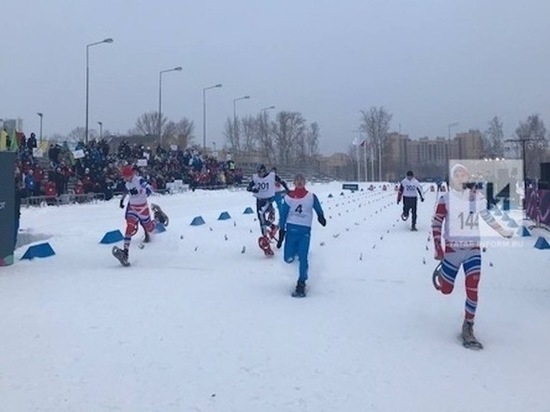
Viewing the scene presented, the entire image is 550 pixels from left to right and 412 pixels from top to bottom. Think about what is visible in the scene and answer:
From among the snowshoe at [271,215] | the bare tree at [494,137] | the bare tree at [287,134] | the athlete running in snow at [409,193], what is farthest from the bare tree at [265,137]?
the snowshoe at [271,215]

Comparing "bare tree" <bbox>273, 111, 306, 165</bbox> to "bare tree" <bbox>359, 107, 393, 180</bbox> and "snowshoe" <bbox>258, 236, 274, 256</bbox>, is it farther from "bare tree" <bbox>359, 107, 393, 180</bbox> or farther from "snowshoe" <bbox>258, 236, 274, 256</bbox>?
"snowshoe" <bbox>258, 236, 274, 256</bbox>

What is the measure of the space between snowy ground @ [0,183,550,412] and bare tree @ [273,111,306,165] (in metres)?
85.6

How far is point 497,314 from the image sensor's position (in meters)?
7.89

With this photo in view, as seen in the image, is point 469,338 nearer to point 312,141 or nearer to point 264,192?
point 264,192

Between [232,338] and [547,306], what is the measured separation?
4.74m

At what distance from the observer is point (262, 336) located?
22.1 feet

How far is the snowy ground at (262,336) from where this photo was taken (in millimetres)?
5062

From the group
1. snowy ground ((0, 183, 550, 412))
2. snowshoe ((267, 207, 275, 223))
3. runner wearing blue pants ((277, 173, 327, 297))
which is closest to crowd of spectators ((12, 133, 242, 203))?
snowshoe ((267, 207, 275, 223))

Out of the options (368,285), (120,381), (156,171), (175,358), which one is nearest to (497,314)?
(368,285)

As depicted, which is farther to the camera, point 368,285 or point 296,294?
point 368,285

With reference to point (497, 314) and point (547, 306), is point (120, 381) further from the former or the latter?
point (547, 306)

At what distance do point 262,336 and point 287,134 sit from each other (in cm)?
9279

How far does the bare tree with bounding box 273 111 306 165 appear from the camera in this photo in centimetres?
9744

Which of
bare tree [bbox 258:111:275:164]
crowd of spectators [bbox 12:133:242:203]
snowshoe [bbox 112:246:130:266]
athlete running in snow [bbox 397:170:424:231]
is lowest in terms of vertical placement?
snowshoe [bbox 112:246:130:266]
